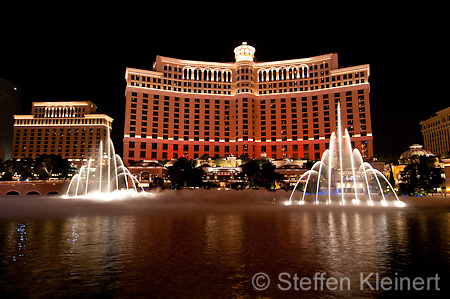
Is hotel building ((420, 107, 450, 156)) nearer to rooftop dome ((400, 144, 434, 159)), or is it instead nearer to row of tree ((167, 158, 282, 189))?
rooftop dome ((400, 144, 434, 159))

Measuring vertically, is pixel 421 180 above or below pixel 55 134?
below

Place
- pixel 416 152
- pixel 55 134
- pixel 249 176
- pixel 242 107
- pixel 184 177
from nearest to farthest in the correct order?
pixel 184 177 < pixel 249 176 < pixel 416 152 < pixel 242 107 < pixel 55 134

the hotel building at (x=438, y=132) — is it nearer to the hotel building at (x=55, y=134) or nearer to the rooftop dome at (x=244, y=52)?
the rooftop dome at (x=244, y=52)

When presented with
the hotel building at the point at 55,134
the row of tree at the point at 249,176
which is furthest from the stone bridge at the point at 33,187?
the hotel building at the point at 55,134

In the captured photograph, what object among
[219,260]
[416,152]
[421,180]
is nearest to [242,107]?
[416,152]

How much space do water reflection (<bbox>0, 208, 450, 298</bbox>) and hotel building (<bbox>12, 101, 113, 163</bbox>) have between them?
518 feet

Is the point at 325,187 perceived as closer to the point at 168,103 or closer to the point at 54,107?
the point at 168,103

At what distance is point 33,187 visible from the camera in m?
70.8

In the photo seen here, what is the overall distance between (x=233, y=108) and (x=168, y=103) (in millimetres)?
29565

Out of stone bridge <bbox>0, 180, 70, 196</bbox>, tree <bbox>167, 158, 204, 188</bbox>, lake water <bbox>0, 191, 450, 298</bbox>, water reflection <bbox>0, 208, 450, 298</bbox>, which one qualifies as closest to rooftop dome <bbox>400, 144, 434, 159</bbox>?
tree <bbox>167, 158, 204, 188</bbox>

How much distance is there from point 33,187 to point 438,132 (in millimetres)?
178817

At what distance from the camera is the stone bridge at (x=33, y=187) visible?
6938cm

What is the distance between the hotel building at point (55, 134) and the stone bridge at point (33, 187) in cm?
9501

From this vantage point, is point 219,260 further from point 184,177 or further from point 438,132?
point 438,132
